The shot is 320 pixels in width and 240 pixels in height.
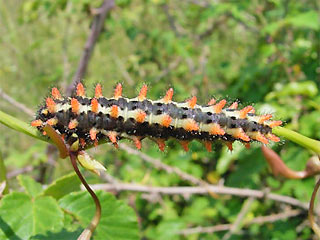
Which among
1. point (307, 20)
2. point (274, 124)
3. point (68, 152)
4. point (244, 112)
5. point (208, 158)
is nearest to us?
point (68, 152)

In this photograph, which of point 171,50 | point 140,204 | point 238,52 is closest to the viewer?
point 171,50

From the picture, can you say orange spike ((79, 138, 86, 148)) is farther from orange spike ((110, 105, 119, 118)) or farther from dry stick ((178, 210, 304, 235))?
dry stick ((178, 210, 304, 235))

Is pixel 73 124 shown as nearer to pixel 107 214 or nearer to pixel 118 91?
pixel 118 91

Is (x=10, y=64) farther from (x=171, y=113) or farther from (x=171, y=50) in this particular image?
(x=171, y=113)

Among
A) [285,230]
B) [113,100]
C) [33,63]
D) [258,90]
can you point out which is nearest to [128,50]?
[33,63]

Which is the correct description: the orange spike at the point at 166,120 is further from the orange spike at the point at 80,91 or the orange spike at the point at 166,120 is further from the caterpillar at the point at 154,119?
the orange spike at the point at 80,91

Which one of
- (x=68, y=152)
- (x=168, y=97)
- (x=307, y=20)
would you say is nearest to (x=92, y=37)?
(x=307, y=20)

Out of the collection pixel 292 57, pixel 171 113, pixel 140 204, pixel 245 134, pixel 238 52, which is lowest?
pixel 140 204
